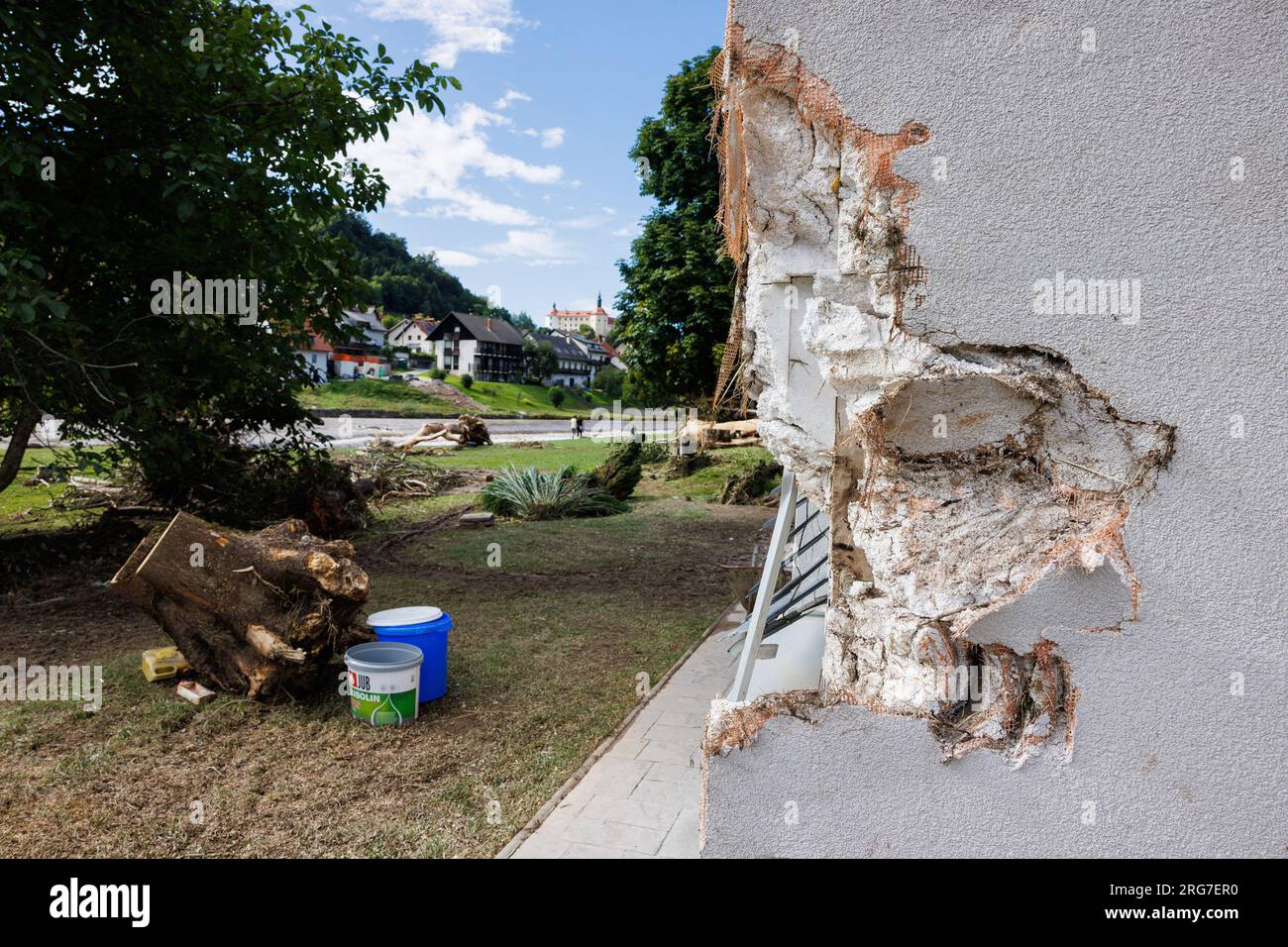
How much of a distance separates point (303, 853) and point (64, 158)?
21.5 feet

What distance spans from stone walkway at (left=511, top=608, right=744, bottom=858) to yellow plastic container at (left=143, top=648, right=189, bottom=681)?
3494 mm

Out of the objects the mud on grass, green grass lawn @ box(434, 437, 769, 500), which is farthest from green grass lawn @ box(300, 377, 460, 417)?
the mud on grass

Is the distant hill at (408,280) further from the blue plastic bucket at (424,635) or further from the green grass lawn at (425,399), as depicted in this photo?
the blue plastic bucket at (424,635)

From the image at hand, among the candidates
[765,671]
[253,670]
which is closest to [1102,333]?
[765,671]

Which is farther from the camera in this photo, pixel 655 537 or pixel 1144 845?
pixel 655 537

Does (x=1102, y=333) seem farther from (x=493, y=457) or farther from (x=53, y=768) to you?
(x=493, y=457)

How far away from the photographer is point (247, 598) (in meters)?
5.83

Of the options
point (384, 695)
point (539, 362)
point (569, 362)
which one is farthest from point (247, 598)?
point (569, 362)

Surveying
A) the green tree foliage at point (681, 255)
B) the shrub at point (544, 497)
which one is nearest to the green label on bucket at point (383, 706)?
the shrub at point (544, 497)

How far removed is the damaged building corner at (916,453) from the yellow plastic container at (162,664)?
16.7 feet

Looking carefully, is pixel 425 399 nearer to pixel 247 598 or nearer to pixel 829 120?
pixel 247 598

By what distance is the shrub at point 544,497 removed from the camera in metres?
14.2

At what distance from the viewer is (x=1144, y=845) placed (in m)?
2.76

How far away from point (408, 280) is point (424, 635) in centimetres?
9024
